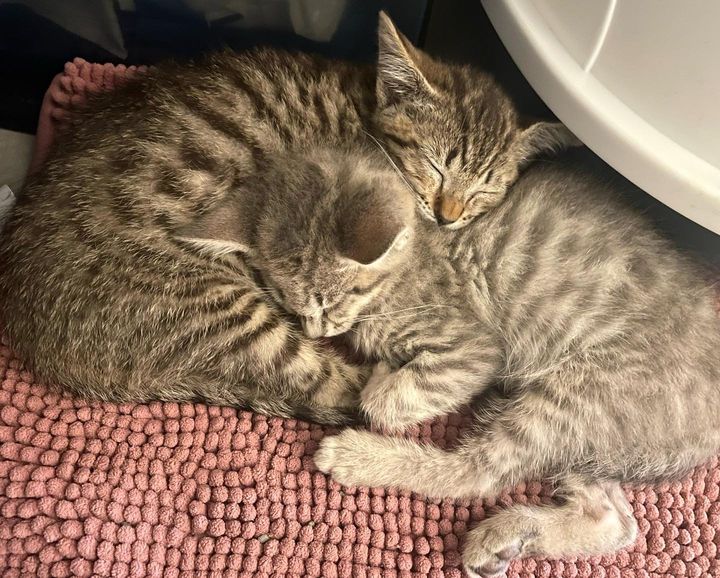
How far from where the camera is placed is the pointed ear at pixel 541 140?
1.33m

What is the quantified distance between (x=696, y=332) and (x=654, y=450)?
0.24 m

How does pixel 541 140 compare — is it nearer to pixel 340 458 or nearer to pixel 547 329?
pixel 547 329

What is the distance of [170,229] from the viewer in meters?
1.24

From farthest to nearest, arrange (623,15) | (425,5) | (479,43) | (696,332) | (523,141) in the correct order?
1. (479,43)
2. (425,5)
3. (523,141)
4. (696,332)
5. (623,15)

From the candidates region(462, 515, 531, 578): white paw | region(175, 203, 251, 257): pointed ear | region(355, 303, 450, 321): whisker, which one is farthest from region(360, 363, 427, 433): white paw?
region(175, 203, 251, 257): pointed ear

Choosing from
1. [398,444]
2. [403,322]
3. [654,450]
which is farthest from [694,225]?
[398,444]

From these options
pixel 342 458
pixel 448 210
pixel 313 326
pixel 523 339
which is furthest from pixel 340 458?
pixel 448 210

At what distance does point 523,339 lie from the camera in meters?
1.31

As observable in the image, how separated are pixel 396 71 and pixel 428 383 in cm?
64

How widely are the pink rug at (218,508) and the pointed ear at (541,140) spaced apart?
0.65 m

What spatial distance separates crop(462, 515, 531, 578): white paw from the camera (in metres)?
1.18

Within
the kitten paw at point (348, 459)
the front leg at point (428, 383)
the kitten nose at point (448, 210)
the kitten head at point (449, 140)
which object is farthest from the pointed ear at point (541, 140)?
the kitten paw at point (348, 459)

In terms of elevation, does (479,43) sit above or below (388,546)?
above

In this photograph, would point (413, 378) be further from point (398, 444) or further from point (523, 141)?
point (523, 141)
